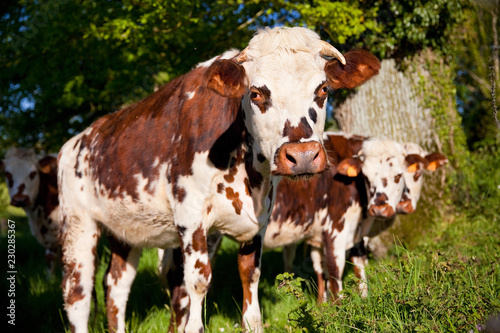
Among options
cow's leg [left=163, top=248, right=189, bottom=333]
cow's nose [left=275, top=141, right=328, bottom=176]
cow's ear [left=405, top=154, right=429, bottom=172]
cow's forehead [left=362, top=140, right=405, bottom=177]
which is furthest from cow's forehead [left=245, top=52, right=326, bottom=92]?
cow's ear [left=405, top=154, right=429, bottom=172]

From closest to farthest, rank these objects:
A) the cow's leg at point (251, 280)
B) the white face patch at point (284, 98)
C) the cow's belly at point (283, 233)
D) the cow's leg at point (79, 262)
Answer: the white face patch at point (284, 98) < the cow's leg at point (251, 280) < the cow's leg at point (79, 262) < the cow's belly at point (283, 233)

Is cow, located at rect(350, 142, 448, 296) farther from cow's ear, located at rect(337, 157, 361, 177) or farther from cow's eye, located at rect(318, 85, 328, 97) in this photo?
cow's eye, located at rect(318, 85, 328, 97)

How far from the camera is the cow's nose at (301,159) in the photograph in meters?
2.74

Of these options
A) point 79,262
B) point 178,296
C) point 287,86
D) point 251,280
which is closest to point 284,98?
point 287,86

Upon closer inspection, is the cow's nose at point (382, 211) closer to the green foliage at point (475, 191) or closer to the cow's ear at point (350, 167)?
the cow's ear at point (350, 167)

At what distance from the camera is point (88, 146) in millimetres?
4586

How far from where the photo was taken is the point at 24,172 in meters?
7.80

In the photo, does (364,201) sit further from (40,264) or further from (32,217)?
(40,264)

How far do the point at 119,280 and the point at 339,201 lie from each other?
8.24 ft

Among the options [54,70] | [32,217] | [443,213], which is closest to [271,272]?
[443,213]

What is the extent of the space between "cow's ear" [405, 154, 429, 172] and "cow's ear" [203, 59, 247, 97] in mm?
3208

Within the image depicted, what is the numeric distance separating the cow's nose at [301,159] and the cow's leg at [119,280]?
8.16 feet

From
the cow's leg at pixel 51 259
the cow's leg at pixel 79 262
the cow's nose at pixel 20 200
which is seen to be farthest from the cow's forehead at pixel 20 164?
the cow's leg at pixel 79 262

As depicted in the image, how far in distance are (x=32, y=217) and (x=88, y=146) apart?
3811 mm
